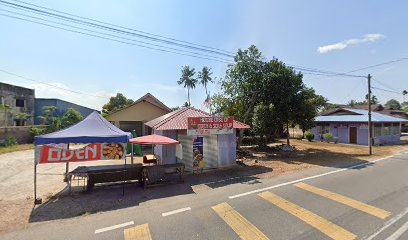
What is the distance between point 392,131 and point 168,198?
3657 centimetres

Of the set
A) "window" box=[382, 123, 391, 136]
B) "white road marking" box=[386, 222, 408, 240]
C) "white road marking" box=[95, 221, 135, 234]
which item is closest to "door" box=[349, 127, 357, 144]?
"window" box=[382, 123, 391, 136]

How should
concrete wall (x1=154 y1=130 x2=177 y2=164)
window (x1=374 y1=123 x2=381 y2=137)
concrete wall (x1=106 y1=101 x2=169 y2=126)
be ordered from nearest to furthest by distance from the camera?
concrete wall (x1=154 y1=130 x2=177 y2=164), concrete wall (x1=106 y1=101 x2=169 y2=126), window (x1=374 y1=123 x2=381 y2=137)

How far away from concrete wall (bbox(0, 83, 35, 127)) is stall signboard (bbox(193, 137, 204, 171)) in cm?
3088

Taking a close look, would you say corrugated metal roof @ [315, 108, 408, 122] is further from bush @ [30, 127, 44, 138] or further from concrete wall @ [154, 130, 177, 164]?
bush @ [30, 127, 44, 138]

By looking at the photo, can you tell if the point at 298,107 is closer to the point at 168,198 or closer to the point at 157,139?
the point at 157,139

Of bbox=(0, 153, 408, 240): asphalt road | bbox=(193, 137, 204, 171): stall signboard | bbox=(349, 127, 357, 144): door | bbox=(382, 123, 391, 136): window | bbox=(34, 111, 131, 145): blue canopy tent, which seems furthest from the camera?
bbox=(382, 123, 391, 136): window

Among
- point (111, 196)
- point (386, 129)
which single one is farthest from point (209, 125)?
point (386, 129)

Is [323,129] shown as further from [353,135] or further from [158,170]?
[158,170]

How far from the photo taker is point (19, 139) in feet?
87.0

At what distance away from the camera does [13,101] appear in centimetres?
3362

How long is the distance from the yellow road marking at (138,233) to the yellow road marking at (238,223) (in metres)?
2.32

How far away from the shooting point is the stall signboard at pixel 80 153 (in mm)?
8969

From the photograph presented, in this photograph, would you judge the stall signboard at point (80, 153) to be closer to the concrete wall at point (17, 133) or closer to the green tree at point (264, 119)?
the green tree at point (264, 119)

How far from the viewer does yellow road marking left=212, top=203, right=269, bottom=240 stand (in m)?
5.94
